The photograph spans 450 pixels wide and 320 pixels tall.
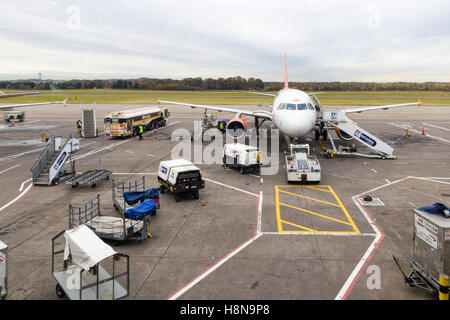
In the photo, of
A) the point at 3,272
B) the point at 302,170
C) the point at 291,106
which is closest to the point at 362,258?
the point at 302,170

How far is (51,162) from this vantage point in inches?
983

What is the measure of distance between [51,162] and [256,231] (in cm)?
1724

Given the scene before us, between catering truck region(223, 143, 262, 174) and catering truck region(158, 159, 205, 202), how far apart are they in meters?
6.33

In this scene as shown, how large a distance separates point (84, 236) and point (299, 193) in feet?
45.9

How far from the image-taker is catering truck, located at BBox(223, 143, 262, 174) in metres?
25.7

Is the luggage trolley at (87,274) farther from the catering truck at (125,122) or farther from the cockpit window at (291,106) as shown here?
the catering truck at (125,122)

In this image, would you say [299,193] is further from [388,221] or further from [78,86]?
[78,86]

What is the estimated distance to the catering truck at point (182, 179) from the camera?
1945 cm

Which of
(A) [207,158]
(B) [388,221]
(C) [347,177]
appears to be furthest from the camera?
(A) [207,158]

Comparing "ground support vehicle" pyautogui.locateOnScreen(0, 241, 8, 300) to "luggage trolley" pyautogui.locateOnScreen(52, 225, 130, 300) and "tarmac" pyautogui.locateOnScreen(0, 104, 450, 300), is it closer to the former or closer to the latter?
"tarmac" pyautogui.locateOnScreen(0, 104, 450, 300)

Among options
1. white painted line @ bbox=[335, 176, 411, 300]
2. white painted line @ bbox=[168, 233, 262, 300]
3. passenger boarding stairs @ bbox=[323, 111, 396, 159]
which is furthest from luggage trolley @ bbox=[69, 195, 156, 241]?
passenger boarding stairs @ bbox=[323, 111, 396, 159]
